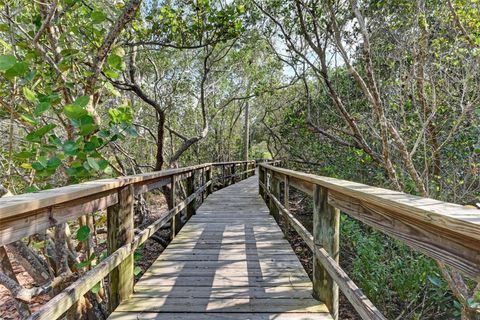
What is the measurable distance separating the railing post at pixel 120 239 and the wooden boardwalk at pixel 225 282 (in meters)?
0.08

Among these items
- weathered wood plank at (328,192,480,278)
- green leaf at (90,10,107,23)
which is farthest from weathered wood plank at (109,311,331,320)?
green leaf at (90,10,107,23)

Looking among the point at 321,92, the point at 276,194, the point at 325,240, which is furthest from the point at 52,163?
the point at 321,92

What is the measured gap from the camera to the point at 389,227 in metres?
1.40

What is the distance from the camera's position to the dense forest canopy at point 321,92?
8.47 ft

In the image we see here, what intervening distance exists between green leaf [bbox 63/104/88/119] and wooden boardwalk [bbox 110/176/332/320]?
1.32 metres

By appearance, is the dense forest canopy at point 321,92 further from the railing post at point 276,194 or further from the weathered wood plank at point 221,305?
the railing post at point 276,194

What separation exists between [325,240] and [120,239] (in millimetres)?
1460

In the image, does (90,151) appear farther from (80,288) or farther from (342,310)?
(342,310)

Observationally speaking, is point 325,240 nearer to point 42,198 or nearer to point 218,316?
point 218,316

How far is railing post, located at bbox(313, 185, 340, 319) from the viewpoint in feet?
7.06

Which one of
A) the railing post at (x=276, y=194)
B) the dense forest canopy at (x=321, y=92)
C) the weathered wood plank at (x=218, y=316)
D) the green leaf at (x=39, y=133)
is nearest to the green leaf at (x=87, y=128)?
the dense forest canopy at (x=321, y=92)

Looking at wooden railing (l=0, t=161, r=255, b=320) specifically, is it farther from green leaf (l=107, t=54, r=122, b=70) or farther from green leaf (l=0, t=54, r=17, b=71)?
green leaf (l=107, t=54, r=122, b=70)

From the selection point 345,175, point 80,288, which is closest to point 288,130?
point 345,175

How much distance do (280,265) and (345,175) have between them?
548 centimetres
